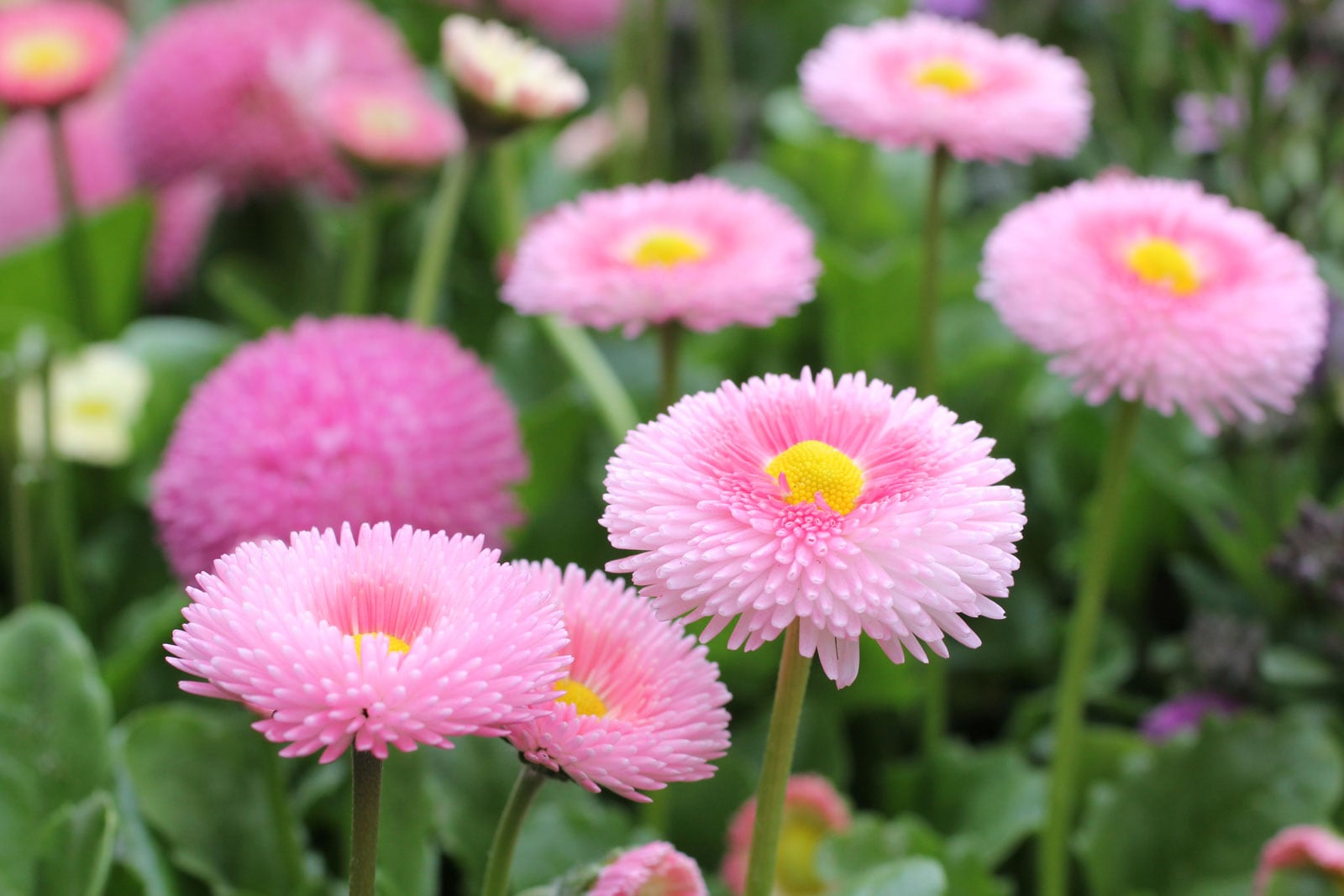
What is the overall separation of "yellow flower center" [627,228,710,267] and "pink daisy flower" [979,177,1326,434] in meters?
0.11

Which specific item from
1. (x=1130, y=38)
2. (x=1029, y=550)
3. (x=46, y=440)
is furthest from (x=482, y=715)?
(x=1130, y=38)

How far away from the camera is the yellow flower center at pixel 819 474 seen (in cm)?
28

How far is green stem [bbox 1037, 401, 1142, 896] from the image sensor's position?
1.52 ft

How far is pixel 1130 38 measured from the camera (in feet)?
3.34

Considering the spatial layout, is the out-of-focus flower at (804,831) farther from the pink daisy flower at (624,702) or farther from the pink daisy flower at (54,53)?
the pink daisy flower at (54,53)

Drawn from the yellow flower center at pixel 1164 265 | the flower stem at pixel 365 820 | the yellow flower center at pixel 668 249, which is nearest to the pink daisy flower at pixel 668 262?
the yellow flower center at pixel 668 249

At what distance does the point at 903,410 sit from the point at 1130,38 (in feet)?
2.76

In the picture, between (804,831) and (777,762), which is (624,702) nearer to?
(777,762)

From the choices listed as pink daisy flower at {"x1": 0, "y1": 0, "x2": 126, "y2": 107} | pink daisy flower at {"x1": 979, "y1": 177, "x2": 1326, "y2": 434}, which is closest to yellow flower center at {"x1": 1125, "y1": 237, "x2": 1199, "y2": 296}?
pink daisy flower at {"x1": 979, "y1": 177, "x2": 1326, "y2": 434}

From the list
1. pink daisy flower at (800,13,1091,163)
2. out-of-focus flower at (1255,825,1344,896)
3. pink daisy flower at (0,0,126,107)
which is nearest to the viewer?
out-of-focus flower at (1255,825,1344,896)

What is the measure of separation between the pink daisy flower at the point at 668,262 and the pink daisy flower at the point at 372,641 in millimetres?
202

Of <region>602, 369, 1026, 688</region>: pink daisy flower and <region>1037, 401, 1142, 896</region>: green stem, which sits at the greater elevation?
<region>602, 369, 1026, 688</region>: pink daisy flower

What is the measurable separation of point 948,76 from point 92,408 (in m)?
0.49

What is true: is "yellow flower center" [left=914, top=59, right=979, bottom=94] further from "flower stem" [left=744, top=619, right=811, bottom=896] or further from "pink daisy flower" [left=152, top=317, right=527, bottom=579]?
"flower stem" [left=744, top=619, right=811, bottom=896]
